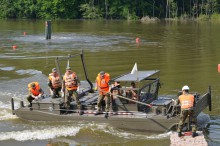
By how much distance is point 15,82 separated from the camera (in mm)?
24828

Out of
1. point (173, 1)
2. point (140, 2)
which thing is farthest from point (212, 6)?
point (140, 2)

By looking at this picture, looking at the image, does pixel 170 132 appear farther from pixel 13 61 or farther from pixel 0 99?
pixel 13 61

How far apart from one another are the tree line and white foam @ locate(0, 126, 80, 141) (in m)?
80.6

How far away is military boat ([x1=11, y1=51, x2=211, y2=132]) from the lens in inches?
590

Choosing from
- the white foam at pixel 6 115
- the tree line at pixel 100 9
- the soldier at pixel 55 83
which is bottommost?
the white foam at pixel 6 115

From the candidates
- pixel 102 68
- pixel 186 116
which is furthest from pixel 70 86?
pixel 102 68

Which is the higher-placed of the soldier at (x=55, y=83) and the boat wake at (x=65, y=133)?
the soldier at (x=55, y=83)

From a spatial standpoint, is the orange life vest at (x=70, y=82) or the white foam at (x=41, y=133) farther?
the orange life vest at (x=70, y=82)

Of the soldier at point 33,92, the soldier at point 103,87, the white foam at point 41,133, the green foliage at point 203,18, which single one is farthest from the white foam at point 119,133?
the green foliage at point 203,18

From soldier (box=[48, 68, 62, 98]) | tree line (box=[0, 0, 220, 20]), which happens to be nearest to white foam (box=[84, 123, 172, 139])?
soldier (box=[48, 68, 62, 98])

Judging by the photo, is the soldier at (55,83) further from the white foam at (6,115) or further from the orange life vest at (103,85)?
the orange life vest at (103,85)

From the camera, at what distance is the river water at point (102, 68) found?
50.0ft

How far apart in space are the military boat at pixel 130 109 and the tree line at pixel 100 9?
7950 centimetres

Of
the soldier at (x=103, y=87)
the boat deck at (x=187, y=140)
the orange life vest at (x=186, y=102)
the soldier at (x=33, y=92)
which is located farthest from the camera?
the soldier at (x=33, y=92)
